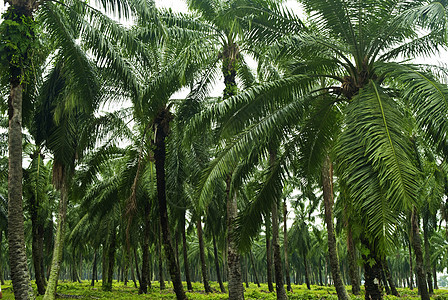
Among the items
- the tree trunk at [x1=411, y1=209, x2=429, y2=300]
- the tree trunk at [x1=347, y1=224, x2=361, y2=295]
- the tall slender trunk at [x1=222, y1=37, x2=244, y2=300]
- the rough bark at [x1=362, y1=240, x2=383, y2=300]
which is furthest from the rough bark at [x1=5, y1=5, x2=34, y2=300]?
the tree trunk at [x1=411, y1=209, x2=429, y2=300]

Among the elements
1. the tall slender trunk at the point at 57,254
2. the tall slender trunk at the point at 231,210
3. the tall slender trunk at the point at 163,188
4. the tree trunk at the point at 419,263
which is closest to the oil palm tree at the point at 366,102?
the tall slender trunk at the point at 231,210

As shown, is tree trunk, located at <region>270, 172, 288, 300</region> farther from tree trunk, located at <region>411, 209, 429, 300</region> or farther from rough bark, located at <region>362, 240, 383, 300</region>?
tree trunk, located at <region>411, 209, 429, 300</region>

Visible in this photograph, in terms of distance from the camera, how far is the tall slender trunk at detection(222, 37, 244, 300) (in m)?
12.9

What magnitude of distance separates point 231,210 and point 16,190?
280 inches

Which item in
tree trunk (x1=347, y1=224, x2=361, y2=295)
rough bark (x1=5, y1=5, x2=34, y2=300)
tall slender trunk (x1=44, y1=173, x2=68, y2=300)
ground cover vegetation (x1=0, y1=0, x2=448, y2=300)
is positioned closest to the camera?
ground cover vegetation (x1=0, y1=0, x2=448, y2=300)

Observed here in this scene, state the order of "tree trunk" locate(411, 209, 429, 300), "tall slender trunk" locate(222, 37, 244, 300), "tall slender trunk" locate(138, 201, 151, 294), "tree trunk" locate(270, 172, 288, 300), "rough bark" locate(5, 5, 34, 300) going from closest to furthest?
"rough bark" locate(5, 5, 34, 300) < "tall slender trunk" locate(222, 37, 244, 300) < "tree trunk" locate(270, 172, 288, 300) < "tree trunk" locate(411, 209, 429, 300) < "tall slender trunk" locate(138, 201, 151, 294)

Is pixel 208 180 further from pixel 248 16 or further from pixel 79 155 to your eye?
pixel 79 155

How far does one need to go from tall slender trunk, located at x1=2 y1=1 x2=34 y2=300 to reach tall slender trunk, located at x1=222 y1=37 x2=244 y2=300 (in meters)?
5.86

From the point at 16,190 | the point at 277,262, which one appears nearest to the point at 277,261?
the point at 277,262

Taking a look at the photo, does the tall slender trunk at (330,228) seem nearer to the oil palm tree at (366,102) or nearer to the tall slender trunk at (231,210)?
the tall slender trunk at (231,210)

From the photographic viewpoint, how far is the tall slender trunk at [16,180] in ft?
27.9

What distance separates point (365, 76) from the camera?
9219 millimetres

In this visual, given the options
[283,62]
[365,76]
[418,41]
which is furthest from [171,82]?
[418,41]

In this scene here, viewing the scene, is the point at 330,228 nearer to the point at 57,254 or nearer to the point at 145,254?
the point at 57,254
